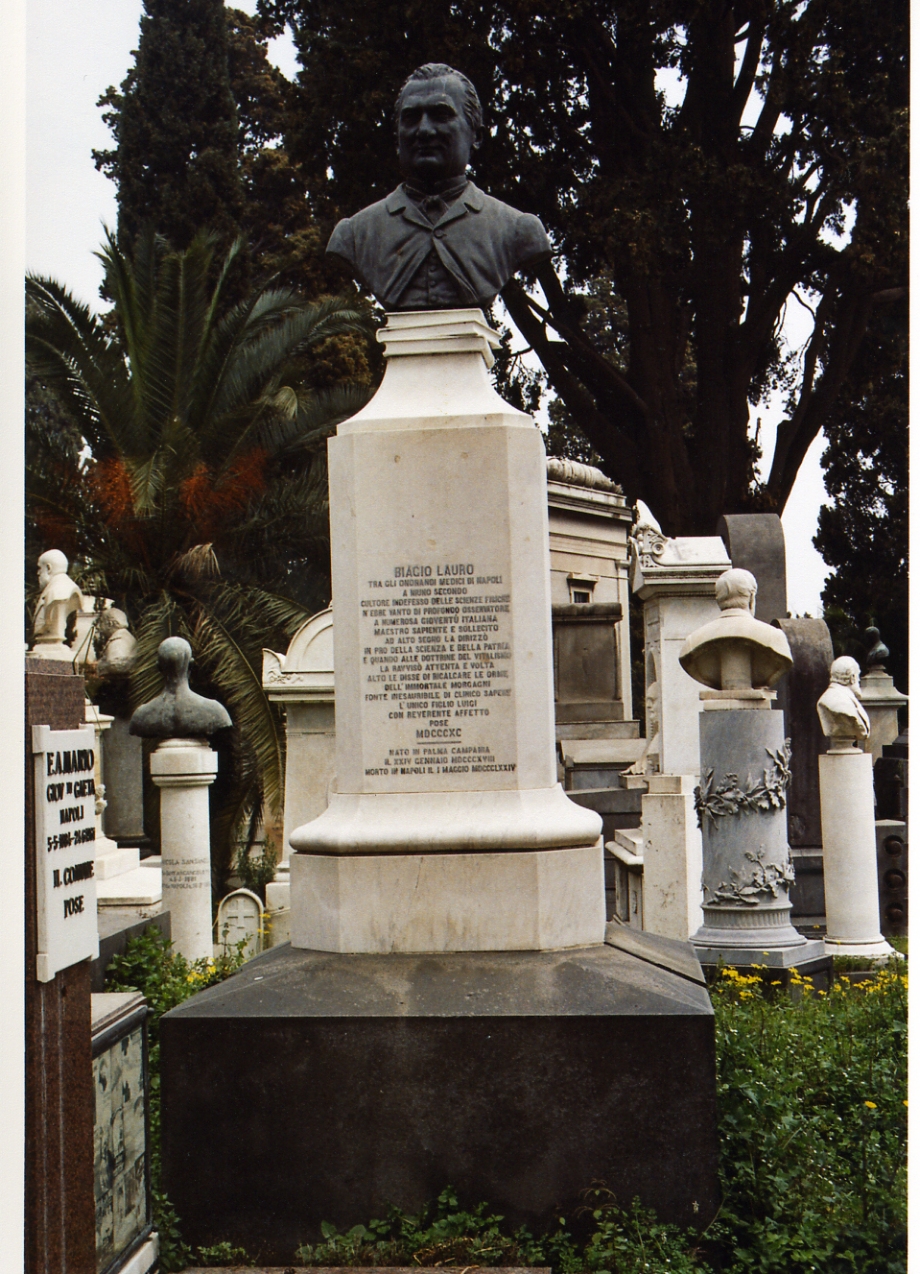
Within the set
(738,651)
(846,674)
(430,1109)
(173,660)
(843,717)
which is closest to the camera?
(430,1109)

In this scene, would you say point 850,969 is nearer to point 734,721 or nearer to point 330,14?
point 734,721

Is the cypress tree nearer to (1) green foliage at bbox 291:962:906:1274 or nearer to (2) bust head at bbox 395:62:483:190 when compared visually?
(2) bust head at bbox 395:62:483:190

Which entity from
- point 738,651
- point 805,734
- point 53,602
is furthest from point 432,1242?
point 805,734

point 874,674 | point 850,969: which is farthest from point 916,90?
point 874,674

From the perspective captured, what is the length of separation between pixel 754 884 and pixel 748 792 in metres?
0.55

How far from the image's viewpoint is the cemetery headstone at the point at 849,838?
966 centimetres

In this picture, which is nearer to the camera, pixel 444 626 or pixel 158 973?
pixel 444 626

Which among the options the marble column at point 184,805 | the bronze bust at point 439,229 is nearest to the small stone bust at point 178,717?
the marble column at point 184,805

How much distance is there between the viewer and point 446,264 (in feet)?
18.0

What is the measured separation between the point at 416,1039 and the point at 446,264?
2.95 m

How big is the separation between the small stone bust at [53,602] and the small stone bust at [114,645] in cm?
632

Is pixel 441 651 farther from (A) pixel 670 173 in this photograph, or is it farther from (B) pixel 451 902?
(A) pixel 670 173

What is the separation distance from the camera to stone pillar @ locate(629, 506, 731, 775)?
39.9 feet

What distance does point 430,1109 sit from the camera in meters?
A: 4.27
